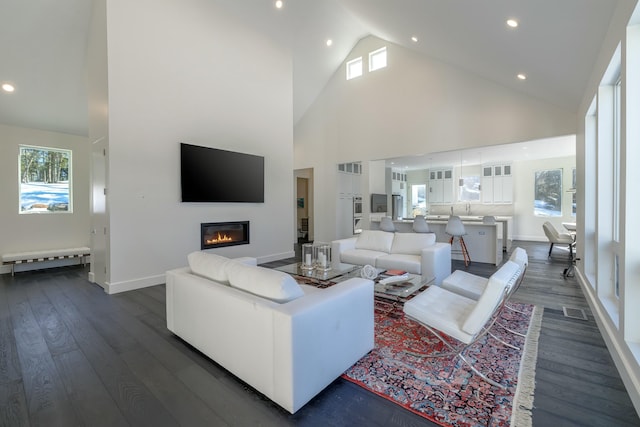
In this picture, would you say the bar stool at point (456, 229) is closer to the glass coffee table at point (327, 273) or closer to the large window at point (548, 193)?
the glass coffee table at point (327, 273)

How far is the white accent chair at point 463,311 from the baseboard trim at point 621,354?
29.2 inches

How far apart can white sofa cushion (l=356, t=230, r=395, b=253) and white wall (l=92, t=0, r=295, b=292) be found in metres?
2.33

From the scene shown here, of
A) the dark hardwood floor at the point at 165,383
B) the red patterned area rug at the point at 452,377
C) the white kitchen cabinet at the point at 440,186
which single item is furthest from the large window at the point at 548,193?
the red patterned area rug at the point at 452,377

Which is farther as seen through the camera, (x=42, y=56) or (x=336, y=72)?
(x=336, y=72)

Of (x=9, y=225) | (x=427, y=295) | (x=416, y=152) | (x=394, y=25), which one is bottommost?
(x=427, y=295)

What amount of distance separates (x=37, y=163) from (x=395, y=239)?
7138 millimetres

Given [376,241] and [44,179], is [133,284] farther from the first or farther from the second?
[376,241]

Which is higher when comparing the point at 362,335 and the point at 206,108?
the point at 206,108

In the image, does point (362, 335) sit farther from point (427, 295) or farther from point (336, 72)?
point (336, 72)

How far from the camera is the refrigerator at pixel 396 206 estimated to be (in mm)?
10289

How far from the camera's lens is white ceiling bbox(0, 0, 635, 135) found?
303cm

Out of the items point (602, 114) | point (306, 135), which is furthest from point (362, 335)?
point (306, 135)

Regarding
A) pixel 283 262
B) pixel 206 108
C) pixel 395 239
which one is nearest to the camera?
pixel 395 239

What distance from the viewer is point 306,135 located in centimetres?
954
